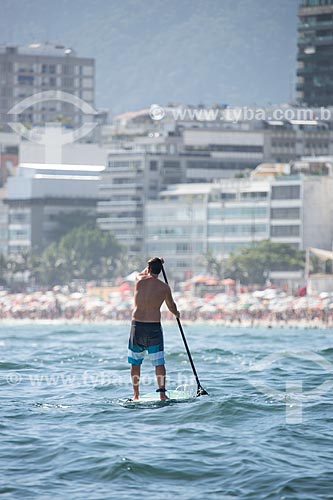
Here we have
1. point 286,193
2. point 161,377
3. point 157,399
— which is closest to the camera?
point 157,399

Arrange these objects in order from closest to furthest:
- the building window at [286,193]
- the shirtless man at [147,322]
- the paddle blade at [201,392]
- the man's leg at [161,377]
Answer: the shirtless man at [147,322] < the man's leg at [161,377] < the paddle blade at [201,392] < the building window at [286,193]

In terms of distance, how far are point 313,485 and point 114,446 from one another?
3.06 metres

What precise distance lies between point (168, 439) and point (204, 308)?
394 ft

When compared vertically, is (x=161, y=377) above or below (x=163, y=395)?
above

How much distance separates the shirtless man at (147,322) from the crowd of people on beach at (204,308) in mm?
101588

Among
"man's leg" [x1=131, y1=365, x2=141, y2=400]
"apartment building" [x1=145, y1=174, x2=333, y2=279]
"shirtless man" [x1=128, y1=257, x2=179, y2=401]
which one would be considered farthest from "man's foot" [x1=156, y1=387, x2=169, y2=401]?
"apartment building" [x1=145, y1=174, x2=333, y2=279]

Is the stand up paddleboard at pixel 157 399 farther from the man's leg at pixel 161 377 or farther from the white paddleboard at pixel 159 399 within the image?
the man's leg at pixel 161 377

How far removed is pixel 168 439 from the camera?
2047cm

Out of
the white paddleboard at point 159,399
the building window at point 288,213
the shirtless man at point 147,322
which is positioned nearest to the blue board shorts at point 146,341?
the shirtless man at point 147,322

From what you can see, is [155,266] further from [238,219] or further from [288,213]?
[238,219]

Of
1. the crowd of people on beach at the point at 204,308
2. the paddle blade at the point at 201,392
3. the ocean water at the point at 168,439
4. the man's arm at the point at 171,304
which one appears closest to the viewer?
the ocean water at the point at 168,439

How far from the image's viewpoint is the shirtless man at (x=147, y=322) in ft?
79.0

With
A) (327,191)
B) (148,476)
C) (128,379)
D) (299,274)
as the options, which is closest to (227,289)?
(299,274)

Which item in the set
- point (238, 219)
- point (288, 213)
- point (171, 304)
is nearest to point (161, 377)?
point (171, 304)
